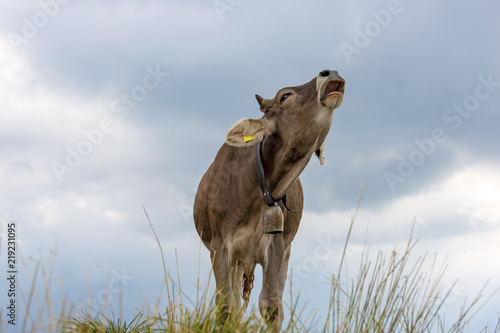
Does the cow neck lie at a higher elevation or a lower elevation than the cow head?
lower

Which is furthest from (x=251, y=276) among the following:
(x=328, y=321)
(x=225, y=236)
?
(x=328, y=321)

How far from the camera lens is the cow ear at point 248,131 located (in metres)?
5.62

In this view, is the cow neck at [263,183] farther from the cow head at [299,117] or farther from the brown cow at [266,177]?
the cow head at [299,117]

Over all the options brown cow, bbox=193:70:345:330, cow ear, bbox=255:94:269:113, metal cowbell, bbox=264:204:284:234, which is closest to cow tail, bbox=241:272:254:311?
brown cow, bbox=193:70:345:330

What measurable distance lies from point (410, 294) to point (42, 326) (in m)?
3.07

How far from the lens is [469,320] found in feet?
16.2

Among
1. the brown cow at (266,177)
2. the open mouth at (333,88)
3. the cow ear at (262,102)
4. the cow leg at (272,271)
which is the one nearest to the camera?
the open mouth at (333,88)

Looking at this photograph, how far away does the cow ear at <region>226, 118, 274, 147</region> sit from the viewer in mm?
5625

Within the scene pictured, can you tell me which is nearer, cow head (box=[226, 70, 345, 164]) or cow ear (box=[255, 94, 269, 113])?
cow head (box=[226, 70, 345, 164])

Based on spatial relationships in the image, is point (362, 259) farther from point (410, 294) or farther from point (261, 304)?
point (261, 304)

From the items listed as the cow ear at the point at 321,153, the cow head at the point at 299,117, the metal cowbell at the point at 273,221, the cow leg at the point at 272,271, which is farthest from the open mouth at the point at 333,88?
the cow leg at the point at 272,271

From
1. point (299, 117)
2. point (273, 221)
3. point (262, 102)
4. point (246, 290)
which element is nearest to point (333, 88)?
point (299, 117)

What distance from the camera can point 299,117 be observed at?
5.44 m

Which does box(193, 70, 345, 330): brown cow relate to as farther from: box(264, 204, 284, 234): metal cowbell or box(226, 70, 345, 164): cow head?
box(264, 204, 284, 234): metal cowbell
